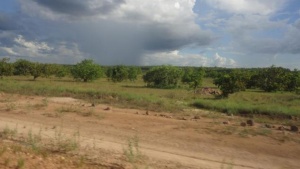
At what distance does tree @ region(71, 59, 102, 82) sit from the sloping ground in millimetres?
48913

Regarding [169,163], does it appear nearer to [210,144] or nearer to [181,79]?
[210,144]

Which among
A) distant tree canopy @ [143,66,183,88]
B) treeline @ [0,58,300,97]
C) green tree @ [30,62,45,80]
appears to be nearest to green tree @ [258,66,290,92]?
treeline @ [0,58,300,97]

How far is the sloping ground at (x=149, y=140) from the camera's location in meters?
8.43

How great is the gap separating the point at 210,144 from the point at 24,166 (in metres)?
6.00

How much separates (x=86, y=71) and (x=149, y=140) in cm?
5530

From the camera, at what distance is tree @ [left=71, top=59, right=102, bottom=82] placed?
2562 inches

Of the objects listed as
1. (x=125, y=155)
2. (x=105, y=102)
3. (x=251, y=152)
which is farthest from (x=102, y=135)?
(x=105, y=102)

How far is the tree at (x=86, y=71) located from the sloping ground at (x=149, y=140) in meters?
48.9

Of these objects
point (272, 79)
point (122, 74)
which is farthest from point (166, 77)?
point (272, 79)

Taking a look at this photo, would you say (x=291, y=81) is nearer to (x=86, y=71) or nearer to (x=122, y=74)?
(x=122, y=74)

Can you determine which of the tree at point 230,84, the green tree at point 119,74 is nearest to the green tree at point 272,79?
the tree at point 230,84

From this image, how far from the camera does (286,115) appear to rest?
19234mm

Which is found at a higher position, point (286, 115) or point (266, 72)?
point (266, 72)

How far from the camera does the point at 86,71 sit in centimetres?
6481
